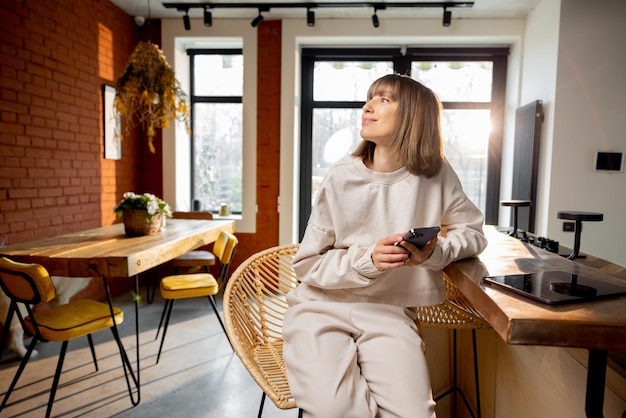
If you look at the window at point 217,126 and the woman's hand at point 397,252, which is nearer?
the woman's hand at point 397,252

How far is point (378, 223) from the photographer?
49.8 inches

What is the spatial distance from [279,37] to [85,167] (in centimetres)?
227

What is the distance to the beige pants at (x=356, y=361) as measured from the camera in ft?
3.30

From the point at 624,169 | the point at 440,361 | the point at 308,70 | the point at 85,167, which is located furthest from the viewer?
the point at 308,70

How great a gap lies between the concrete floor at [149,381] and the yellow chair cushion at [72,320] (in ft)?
1.42

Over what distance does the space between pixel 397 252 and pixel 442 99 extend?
411cm

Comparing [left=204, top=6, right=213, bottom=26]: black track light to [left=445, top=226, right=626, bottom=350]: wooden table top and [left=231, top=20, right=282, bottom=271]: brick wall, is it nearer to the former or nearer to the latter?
[left=231, top=20, right=282, bottom=271]: brick wall

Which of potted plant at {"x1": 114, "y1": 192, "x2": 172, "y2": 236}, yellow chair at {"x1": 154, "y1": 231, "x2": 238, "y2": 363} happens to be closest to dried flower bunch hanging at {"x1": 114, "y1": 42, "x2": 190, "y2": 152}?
potted plant at {"x1": 114, "y1": 192, "x2": 172, "y2": 236}

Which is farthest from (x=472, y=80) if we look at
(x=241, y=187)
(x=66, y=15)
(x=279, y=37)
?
(x=66, y=15)

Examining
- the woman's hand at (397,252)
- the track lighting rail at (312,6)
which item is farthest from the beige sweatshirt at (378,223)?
the track lighting rail at (312,6)

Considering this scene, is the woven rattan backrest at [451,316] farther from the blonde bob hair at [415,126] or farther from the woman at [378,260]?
the blonde bob hair at [415,126]

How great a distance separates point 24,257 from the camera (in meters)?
2.24

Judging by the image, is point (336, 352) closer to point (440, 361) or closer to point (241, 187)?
point (440, 361)

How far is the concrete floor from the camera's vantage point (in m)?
2.17
